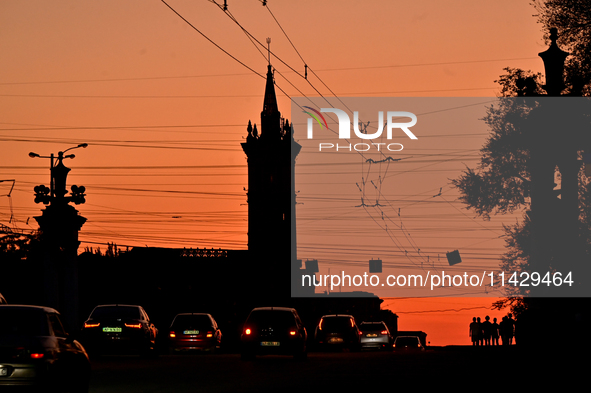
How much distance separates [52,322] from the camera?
42.1 feet

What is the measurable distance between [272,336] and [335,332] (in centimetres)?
901

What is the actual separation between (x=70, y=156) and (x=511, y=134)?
25148mm

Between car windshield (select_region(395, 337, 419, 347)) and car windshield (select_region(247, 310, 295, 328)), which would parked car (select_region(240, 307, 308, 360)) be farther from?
car windshield (select_region(395, 337, 419, 347))

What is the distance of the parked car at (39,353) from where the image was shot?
11516mm

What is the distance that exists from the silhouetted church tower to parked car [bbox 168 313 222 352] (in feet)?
300

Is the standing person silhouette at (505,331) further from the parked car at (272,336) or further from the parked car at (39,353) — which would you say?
the parked car at (39,353)

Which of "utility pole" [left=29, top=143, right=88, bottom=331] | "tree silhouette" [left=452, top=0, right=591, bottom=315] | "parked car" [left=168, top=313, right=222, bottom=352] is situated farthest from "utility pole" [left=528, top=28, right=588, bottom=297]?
"utility pole" [left=29, top=143, right=88, bottom=331]

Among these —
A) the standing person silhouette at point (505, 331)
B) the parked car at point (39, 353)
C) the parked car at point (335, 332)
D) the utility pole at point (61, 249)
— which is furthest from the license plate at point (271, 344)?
the utility pole at point (61, 249)

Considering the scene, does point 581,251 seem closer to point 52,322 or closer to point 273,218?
point 52,322

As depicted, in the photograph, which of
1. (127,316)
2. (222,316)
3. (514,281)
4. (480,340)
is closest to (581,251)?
(514,281)

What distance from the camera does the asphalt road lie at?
586 inches

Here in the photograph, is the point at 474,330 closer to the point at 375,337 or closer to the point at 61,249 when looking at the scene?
the point at 375,337

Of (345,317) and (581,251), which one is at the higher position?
(581,251)

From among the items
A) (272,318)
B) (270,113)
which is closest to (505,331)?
(272,318)
